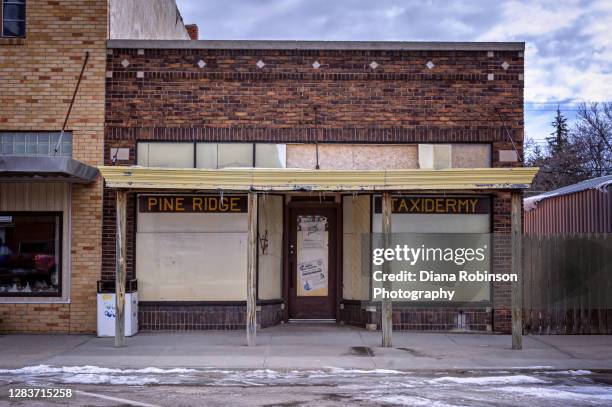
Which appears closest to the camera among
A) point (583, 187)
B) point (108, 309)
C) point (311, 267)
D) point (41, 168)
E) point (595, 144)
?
point (41, 168)

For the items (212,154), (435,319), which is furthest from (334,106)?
(435,319)

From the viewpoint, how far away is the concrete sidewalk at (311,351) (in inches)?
432

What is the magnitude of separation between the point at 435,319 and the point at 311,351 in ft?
11.3

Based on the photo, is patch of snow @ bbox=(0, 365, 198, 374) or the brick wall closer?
patch of snow @ bbox=(0, 365, 198, 374)

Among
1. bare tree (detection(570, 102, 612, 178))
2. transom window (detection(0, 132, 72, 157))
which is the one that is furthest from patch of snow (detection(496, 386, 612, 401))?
bare tree (detection(570, 102, 612, 178))

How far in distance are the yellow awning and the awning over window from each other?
0.92m

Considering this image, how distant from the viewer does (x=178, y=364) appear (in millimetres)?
10875

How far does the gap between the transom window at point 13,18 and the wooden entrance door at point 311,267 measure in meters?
6.40

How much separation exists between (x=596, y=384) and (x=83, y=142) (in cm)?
990

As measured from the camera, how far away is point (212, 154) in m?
14.4

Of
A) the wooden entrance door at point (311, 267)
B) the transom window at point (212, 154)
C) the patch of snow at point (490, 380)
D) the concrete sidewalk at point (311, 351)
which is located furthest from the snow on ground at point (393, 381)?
the transom window at point (212, 154)

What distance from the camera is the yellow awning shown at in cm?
1197

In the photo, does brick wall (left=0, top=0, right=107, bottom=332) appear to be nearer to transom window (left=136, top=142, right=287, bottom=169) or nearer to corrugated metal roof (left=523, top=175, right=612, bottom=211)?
transom window (left=136, top=142, right=287, bottom=169)

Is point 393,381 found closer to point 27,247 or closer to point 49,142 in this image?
point 27,247
